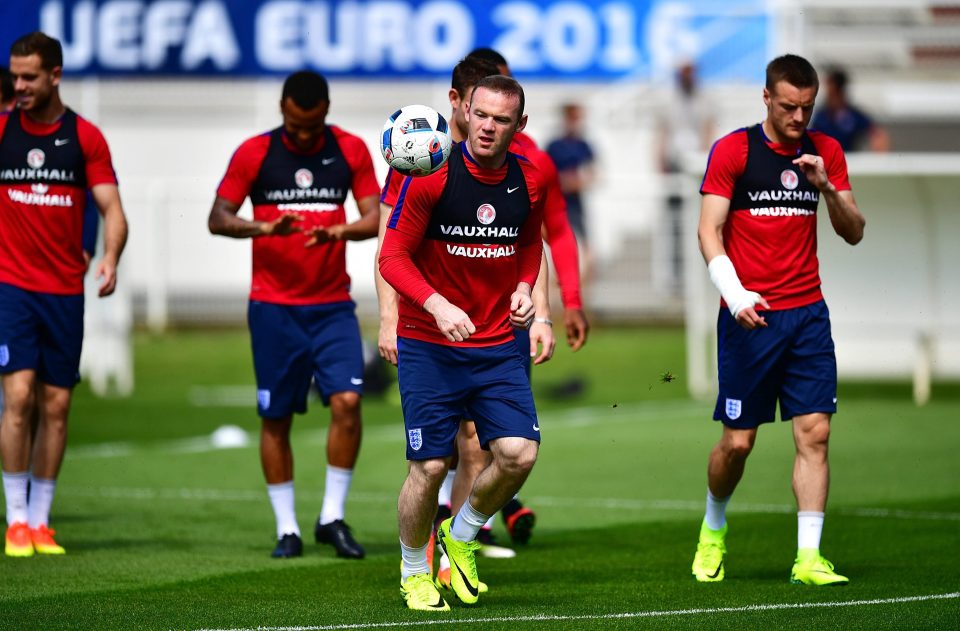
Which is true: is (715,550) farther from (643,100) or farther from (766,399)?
(643,100)

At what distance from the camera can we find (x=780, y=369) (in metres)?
8.45

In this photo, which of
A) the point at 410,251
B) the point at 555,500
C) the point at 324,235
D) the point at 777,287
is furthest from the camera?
the point at 555,500

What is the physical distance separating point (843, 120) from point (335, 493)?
1044 centimetres

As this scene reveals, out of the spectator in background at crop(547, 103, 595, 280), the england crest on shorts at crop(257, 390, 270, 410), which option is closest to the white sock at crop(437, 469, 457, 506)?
the england crest on shorts at crop(257, 390, 270, 410)

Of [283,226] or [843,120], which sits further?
[843,120]

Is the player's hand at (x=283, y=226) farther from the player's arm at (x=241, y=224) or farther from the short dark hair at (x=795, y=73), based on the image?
the short dark hair at (x=795, y=73)

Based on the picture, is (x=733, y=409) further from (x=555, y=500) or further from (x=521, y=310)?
(x=555, y=500)

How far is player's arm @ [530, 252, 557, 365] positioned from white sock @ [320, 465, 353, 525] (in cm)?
170

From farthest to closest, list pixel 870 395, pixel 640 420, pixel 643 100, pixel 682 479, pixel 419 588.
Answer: pixel 643 100
pixel 870 395
pixel 640 420
pixel 682 479
pixel 419 588

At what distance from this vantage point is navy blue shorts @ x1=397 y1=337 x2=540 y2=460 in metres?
7.55

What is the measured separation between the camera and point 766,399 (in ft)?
27.7

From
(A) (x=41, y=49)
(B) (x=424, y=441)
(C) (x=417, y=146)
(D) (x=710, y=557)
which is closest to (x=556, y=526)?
(D) (x=710, y=557)

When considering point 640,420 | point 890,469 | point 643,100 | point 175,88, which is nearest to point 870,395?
point 640,420

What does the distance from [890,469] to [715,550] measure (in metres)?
4.94
